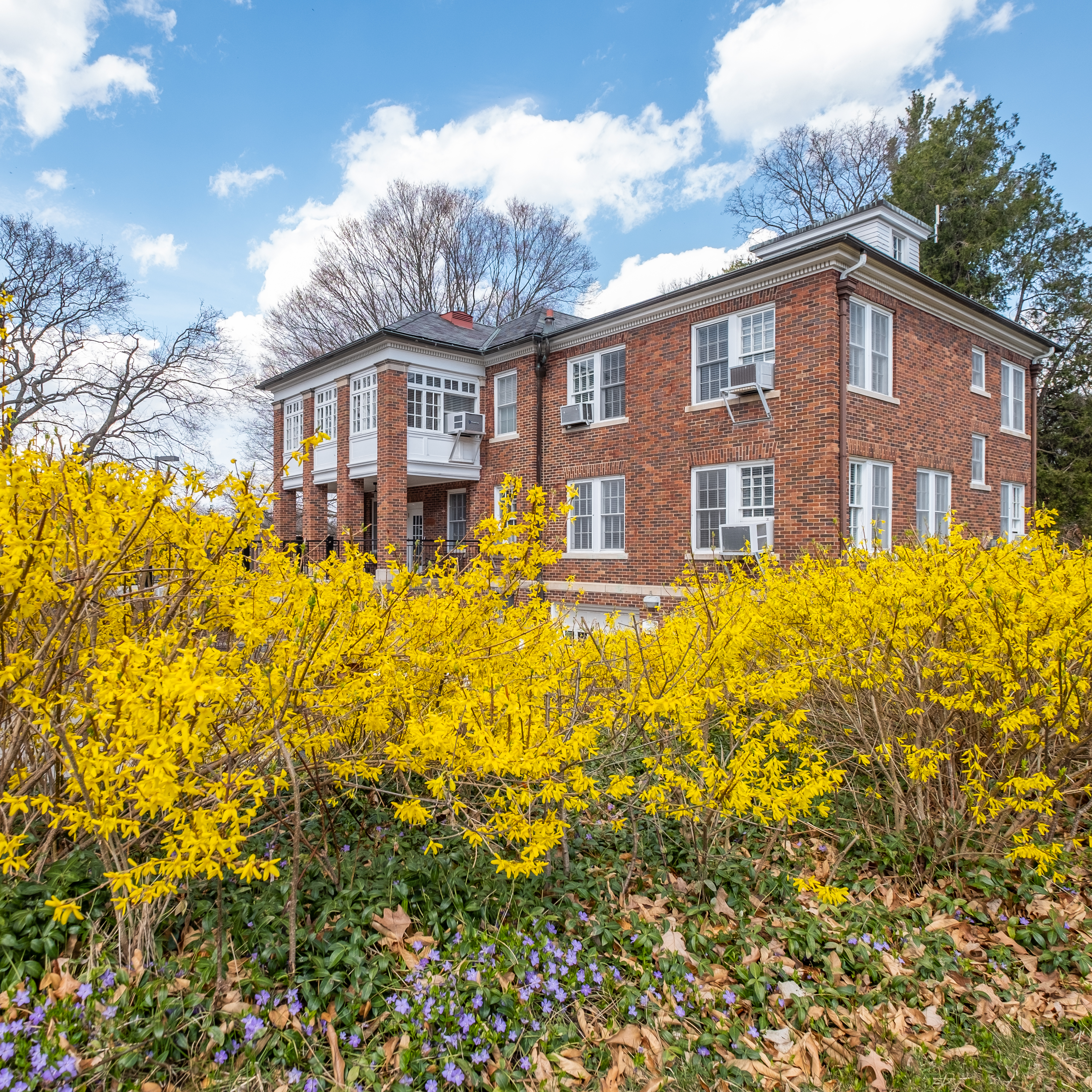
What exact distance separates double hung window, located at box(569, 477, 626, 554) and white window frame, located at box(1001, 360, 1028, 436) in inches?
382

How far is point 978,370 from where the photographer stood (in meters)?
16.4

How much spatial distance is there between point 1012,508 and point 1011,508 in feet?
0.09

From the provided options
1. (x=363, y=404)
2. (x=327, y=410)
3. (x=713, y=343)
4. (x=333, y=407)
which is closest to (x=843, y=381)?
(x=713, y=343)

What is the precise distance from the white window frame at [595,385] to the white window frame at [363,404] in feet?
16.5

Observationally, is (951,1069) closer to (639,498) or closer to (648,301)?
(639,498)

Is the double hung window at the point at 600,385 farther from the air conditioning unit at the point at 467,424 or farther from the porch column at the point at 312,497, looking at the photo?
the porch column at the point at 312,497

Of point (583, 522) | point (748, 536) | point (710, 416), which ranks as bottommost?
point (748, 536)

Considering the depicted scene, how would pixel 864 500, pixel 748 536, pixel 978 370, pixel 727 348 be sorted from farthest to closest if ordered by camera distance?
pixel 978 370 < pixel 727 348 < pixel 864 500 < pixel 748 536

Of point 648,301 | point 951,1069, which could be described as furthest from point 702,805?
point 648,301

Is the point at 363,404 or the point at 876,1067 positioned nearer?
the point at 876,1067

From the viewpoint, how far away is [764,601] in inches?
217

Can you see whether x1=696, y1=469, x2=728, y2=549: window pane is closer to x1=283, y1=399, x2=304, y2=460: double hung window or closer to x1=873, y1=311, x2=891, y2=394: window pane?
x1=873, y1=311, x2=891, y2=394: window pane

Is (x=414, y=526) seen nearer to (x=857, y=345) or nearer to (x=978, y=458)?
(x=857, y=345)

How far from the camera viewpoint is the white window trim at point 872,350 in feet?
42.4
